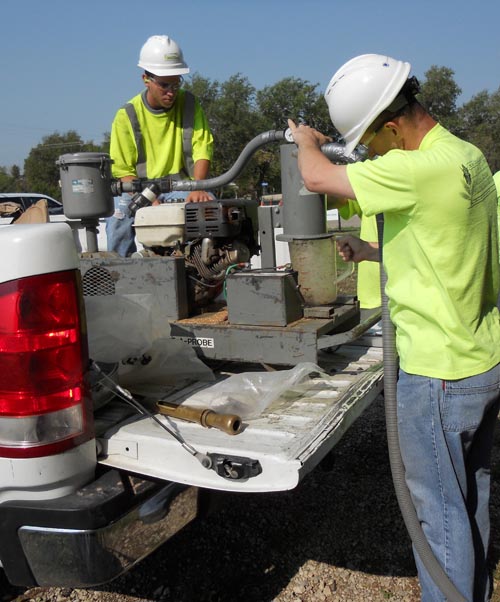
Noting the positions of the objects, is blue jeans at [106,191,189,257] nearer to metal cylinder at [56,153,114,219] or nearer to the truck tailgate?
metal cylinder at [56,153,114,219]

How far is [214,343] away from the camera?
9.34ft

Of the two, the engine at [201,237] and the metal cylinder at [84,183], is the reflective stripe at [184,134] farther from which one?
the engine at [201,237]

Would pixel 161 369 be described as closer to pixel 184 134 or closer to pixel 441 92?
pixel 184 134

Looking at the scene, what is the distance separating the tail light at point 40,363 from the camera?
1.83m

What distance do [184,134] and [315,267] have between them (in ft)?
6.24

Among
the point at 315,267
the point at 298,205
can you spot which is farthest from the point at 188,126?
the point at 315,267

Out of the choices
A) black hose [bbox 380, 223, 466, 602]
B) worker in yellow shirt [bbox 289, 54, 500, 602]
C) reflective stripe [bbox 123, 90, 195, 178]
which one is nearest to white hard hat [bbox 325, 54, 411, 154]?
worker in yellow shirt [bbox 289, 54, 500, 602]

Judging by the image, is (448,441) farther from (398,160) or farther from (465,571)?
(398,160)

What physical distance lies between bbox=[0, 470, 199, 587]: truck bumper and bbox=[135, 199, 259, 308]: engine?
1322 millimetres

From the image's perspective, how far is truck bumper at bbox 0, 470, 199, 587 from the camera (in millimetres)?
1825

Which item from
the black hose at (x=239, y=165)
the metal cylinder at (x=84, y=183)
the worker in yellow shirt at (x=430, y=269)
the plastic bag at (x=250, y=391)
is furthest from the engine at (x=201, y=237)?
the worker in yellow shirt at (x=430, y=269)

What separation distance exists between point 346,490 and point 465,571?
151 centimetres

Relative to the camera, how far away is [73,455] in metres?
1.93

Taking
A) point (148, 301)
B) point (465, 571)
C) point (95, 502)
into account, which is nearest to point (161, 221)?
point (148, 301)
